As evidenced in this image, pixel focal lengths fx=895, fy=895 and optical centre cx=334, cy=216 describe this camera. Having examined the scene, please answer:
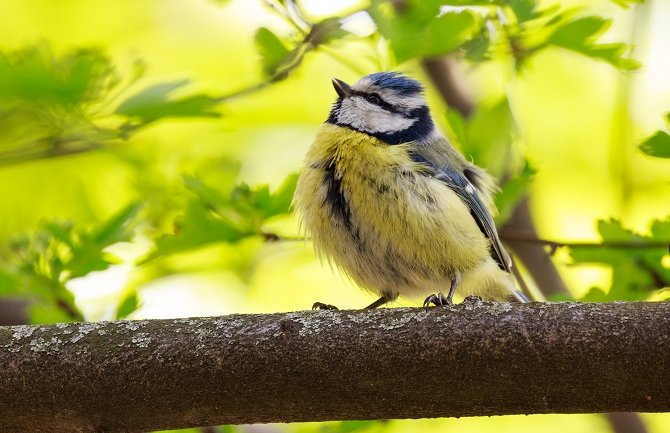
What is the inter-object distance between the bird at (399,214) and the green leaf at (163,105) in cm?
69

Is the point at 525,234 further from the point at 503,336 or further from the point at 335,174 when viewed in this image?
the point at 503,336

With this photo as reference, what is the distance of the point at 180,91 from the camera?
3.47 meters

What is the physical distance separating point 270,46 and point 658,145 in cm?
147

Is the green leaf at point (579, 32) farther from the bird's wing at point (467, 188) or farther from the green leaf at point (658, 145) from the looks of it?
the bird's wing at point (467, 188)

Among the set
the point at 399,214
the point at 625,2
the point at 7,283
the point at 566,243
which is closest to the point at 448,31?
the point at 625,2

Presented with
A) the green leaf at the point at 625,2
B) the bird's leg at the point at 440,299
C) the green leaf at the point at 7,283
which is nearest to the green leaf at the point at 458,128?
the bird's leg at the point at 440,299

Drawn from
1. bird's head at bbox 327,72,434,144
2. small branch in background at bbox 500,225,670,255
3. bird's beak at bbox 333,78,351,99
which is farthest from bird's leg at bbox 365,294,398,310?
bird's beak at bbox 333,78,351,99

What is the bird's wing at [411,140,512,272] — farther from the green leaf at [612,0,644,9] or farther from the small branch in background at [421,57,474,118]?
the green leaf at [612,0,644,9]

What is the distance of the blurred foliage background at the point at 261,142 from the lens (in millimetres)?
3314

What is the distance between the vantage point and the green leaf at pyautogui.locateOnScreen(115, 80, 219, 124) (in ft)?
11.0

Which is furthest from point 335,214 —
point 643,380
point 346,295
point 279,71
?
point 346,295

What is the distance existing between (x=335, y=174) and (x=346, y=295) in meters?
2.41

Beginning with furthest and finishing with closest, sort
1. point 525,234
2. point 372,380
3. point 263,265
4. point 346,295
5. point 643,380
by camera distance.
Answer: point 346,295
point 263,265
point 525,234
point 372,380
point 643,380

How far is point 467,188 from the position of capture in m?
4.12
